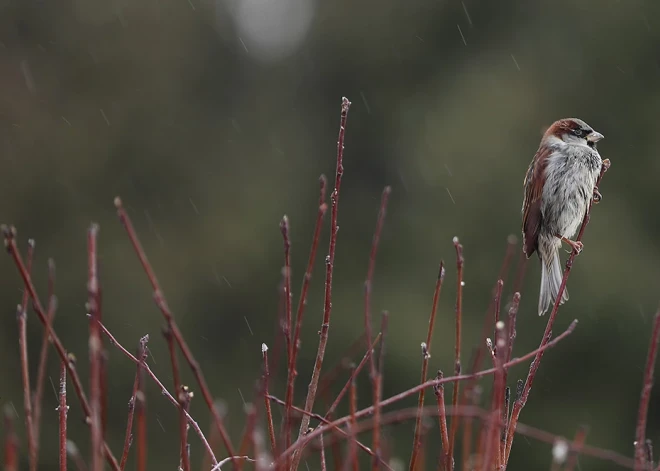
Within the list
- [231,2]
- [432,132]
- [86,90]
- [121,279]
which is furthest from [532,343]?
[231,2]

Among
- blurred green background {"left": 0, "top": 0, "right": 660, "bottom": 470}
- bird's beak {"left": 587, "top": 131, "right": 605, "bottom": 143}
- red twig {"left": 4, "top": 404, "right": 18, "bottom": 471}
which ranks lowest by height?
blurred green background {"left": 0, "top": 0, "right": 660, "bottom": 470}

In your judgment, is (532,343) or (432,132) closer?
(532,343)

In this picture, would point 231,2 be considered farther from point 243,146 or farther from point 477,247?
point 477,247

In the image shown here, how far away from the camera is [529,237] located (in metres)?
3.94

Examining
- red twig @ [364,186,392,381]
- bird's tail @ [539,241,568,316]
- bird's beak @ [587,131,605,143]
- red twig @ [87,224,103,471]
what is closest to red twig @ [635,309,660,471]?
red twig @ [364,186,392,381]

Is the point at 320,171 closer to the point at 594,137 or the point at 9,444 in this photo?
the point at 594,137

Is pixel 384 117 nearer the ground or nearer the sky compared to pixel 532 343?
nearer the sky

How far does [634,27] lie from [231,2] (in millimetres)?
7810

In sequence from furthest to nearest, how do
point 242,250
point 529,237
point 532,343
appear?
1. point 242,250
2. point 532,343
3. point 529,237

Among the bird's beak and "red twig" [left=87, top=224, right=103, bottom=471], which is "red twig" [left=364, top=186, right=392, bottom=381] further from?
the bird's beak

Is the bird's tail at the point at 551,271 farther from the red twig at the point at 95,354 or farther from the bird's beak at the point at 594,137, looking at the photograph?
the red twig at the point at 95,354

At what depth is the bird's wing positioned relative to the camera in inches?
153

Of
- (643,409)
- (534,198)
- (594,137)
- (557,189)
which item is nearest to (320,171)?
(534,198)

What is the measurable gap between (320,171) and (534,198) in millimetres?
11885
